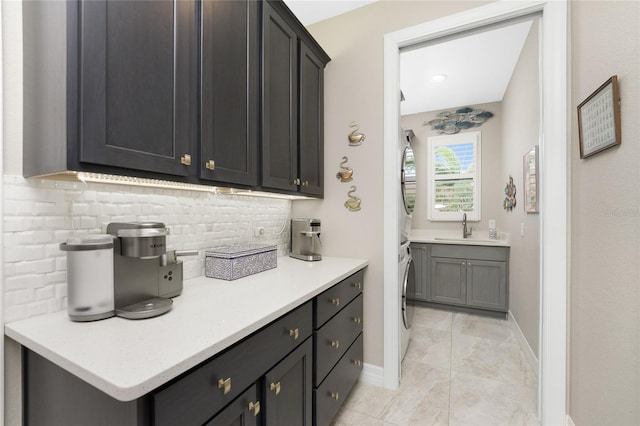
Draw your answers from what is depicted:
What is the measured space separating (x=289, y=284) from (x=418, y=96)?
3.45m

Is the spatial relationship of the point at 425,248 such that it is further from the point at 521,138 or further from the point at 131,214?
the point at 131,214

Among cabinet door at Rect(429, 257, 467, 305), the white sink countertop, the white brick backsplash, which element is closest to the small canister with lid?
the white brick backsplash

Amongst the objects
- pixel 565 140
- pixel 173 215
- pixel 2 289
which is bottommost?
pixel 2 289

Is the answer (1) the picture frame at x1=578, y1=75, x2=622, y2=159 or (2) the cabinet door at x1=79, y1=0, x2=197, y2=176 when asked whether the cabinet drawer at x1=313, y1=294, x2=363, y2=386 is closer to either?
(2) the cabinet door at x1=79, y1=0, x2=197, y2=176

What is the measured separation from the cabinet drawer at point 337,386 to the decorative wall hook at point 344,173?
1162mm

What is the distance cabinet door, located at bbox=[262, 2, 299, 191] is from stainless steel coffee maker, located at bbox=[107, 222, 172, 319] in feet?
2.33

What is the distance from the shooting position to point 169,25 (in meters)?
1.08

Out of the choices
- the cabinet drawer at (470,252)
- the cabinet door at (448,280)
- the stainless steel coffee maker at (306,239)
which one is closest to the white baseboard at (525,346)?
the cabinet door at (448,280)

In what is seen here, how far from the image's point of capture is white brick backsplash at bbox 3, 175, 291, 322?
924 mm

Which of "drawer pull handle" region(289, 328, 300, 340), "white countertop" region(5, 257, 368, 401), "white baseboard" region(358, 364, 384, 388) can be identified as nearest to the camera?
"white countertop" region(5, 257, 368, 401)

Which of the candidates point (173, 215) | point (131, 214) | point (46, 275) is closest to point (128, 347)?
point (46, 275)

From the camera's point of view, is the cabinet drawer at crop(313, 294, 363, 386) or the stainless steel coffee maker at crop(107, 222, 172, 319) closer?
the stainless steel coffee maker at crop(107, 222, 172, 319)

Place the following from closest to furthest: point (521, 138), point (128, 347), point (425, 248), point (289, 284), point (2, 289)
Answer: point (128, 347), point (2, 289), point (289, 284), point (521, 138), point (425, 248)

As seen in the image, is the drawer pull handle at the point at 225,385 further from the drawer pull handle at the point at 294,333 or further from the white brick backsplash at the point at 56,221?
the white brick backsplash at the point at 56,221
